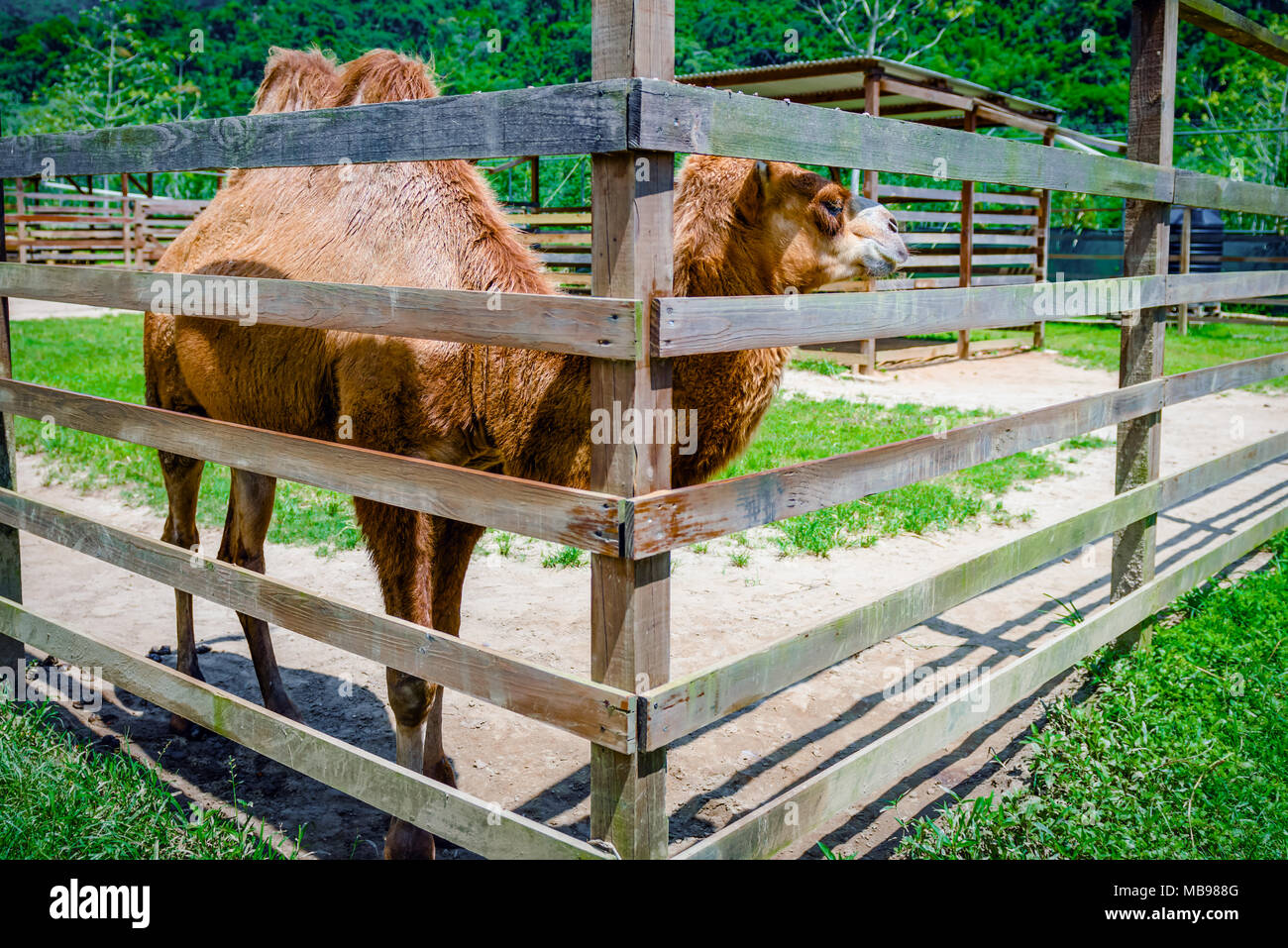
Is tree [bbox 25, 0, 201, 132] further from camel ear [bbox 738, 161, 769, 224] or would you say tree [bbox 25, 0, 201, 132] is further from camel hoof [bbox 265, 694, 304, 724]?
camel ear [bbox 738, 161, 769, 224]

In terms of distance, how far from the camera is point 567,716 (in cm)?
198

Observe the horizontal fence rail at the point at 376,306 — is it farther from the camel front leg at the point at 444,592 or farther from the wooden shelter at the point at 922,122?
the wooden shelter at the point at 922,122

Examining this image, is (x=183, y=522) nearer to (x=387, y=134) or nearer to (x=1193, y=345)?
(x=387, y=134)

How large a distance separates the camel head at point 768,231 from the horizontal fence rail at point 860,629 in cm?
98

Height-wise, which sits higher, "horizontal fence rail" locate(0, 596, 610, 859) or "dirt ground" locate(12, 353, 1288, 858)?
"horizontal fence rail" locate(0, 596, 610, 859)

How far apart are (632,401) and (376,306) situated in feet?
2.66

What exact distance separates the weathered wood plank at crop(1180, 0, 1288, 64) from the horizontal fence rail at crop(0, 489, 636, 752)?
4019mm

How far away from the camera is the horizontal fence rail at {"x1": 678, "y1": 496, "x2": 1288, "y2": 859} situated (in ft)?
7.20

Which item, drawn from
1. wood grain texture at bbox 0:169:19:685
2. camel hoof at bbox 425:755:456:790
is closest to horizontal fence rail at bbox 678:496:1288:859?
camel hoof at bbox 425:755:456:790

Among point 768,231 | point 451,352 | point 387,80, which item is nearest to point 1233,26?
point 768,231

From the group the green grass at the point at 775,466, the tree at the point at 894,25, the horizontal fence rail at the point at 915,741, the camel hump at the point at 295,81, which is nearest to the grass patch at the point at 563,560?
Result: the green grass at the point at 775,466

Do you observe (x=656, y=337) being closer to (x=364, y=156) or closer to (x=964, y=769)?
(x=364, y=156)

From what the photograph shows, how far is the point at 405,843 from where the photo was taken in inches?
117

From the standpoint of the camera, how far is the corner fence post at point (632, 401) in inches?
70.5
